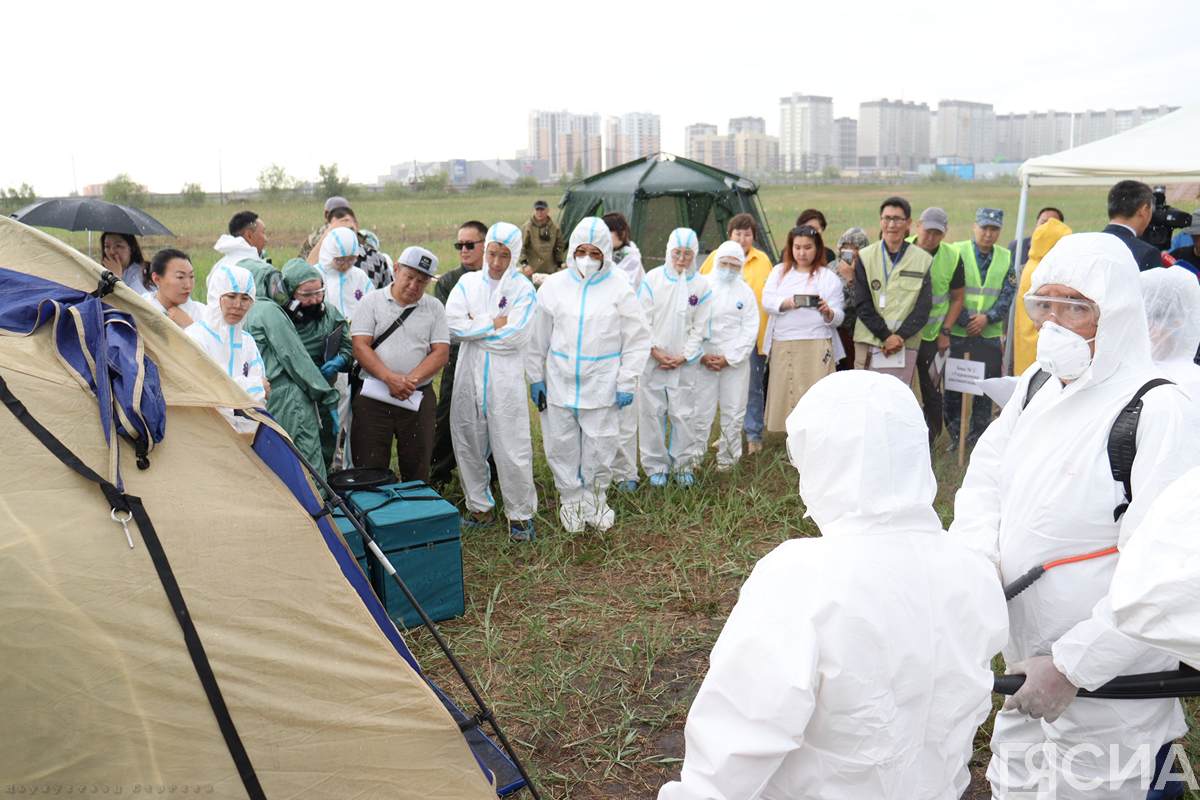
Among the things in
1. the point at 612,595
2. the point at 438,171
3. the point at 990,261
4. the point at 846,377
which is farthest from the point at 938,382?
the point at 438,171

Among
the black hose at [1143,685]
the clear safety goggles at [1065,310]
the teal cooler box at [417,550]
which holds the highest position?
the clear safety goggles at [1065,310]

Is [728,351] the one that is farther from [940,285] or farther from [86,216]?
[86,216]

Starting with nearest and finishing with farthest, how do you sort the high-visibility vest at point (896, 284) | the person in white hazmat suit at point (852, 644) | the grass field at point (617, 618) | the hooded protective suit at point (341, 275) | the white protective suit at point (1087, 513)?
the person in white hazmat suit at point (852, 644) < the white protective suit at point (1087, 513) < the grass field at point (617, 618) < the hooded protective suit at point (341, 275) < the high-visibility vest at point (896, 284)

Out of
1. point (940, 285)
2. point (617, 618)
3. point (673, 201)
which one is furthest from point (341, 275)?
point (673, 201)

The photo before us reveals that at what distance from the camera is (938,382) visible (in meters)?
6.97

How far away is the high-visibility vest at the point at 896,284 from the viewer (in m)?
6.48

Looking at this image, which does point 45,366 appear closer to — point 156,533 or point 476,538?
point 156,533

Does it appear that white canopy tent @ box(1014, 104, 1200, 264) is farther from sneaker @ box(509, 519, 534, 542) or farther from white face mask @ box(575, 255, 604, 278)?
sneaker @ box(509, 519, 534, 542)

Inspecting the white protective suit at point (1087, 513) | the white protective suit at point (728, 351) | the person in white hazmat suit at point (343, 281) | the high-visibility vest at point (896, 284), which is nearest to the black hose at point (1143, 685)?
the white protective suit at point (1087, 513)

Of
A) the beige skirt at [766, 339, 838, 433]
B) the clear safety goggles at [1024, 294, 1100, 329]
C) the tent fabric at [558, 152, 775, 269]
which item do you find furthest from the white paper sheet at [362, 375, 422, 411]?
the tent fabric at [558, 152, 775, 269]

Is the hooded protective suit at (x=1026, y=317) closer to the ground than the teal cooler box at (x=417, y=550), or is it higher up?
higher up

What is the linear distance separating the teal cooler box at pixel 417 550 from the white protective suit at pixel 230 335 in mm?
750

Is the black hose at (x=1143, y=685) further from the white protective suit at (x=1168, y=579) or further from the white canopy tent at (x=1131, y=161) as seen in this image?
the white canopy tent at (x=1131, y=161)

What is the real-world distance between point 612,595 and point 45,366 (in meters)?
2.88
